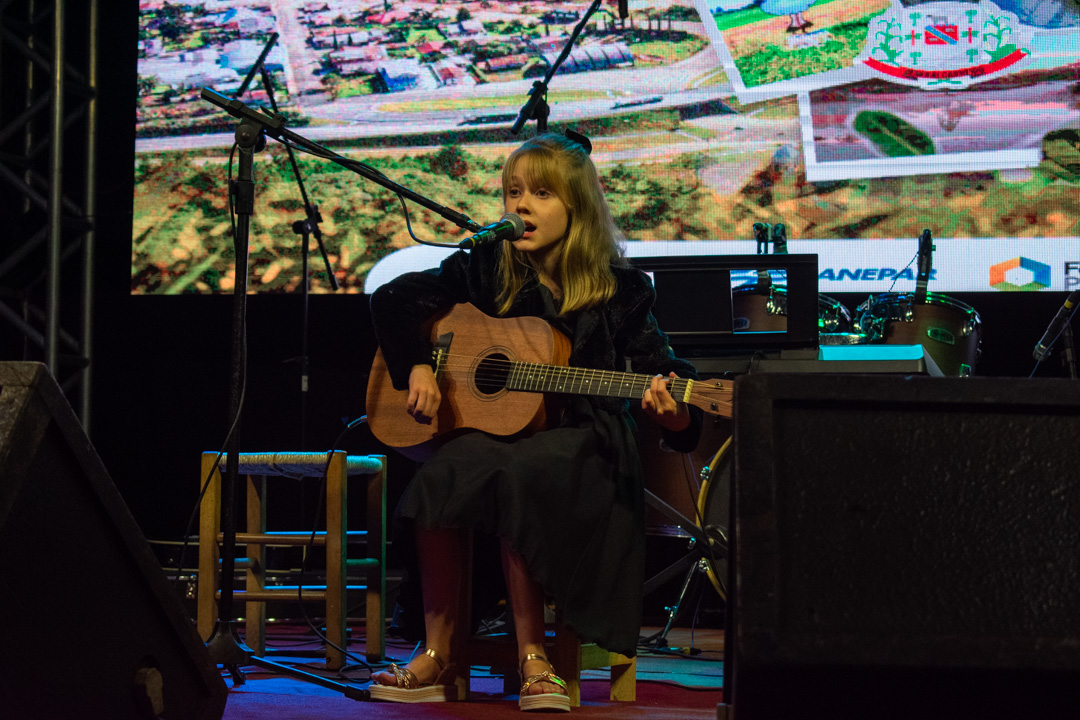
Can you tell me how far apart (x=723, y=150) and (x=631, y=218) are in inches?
19.3

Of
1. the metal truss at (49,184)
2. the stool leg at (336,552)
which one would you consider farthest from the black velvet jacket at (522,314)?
the metal truss at (49,184)

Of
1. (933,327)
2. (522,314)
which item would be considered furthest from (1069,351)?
(522,314)

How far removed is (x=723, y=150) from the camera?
4.41 metres

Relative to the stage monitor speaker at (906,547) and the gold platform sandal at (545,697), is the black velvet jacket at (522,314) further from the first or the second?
the stage monitor speaker at (906,547)

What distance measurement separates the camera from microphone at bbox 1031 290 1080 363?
3559mm

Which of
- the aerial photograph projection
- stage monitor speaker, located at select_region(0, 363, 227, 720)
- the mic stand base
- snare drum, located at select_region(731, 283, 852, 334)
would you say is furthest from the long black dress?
the aerial photograph projection

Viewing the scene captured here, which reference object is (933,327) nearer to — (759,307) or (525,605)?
(759,307)

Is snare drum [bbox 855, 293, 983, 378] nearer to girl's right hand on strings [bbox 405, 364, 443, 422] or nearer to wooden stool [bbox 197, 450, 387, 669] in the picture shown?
wooden stool [bbox 197, 450, 387, 669]

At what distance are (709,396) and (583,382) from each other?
0.90ft

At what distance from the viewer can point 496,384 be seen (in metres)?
2.33

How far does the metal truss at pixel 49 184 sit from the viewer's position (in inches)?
170

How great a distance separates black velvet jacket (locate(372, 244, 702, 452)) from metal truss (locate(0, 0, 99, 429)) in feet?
8.07

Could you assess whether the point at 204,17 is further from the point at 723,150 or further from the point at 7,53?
the point at 723,150

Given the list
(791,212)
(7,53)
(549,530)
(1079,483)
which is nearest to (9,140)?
(7,53)
